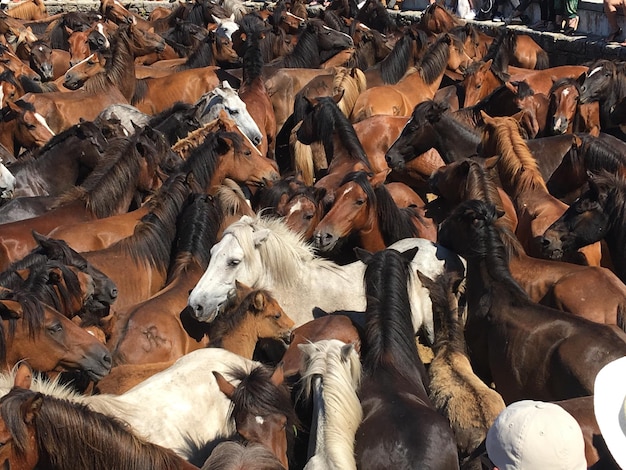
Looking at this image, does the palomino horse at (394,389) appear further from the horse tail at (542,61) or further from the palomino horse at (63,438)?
the horse tail at (542,61)

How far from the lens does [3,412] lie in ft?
9.77

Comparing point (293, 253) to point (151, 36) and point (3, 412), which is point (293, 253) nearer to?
point (3, 412)

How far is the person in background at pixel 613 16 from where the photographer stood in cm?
1130

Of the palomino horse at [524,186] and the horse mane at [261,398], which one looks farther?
the palomino horse at [524,186]

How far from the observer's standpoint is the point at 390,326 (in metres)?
4.17

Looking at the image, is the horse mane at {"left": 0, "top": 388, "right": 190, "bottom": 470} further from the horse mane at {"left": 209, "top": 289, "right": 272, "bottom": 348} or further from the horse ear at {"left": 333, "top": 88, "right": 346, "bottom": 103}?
the horse ear at {"left": 333, "top": 88, "right": 346, "bottom": 103}

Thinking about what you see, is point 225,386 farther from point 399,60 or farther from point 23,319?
point 399,60

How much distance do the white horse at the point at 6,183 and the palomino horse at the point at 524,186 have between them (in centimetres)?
401

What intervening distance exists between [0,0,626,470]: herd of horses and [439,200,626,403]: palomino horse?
0.5 inches

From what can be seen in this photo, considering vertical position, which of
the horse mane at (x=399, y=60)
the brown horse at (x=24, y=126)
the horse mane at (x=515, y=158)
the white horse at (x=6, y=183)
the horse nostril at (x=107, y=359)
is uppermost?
the horse nostril at (x=107, y=359)

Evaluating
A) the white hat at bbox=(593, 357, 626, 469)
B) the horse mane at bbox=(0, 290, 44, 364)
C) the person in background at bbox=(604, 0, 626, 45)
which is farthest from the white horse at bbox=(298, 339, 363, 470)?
the person in background at bbox=(604, 0, 626, 45)

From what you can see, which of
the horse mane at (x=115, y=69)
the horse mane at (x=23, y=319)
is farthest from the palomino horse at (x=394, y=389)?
the horse mane at (x=115, y=69)

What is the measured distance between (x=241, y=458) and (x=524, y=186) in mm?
4259

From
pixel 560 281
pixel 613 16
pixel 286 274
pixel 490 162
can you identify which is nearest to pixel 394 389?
pixel 286 274
